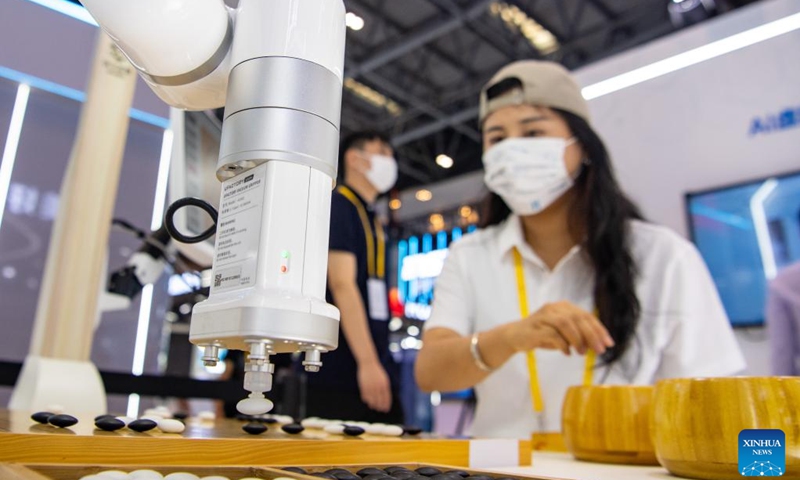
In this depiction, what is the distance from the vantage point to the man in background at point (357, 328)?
1771mm

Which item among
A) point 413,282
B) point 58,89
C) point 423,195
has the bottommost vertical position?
point 58,89

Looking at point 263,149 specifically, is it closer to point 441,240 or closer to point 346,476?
point 346,476

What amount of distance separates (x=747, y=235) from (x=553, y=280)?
1674 millimetres

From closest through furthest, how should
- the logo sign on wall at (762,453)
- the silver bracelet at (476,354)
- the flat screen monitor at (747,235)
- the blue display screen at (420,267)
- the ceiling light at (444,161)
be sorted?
the logo sign on wall at (762,453), the silver bracelet at (476,354), the flat screen monitor at (747,235), the blue display screen at (420,267), the ceiling light at (444,161)

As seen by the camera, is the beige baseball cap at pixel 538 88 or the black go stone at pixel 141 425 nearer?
the black go stone at pixel 141 425

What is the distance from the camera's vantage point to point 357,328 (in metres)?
1.84

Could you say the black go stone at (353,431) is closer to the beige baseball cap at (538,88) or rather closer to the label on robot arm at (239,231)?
the label on robot arm at (239,231)

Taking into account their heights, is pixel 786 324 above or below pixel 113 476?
above

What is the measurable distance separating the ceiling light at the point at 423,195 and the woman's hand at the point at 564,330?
7613 mm

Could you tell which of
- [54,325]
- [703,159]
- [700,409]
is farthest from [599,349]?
[703,159]

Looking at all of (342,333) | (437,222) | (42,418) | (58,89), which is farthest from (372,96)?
(42,418)

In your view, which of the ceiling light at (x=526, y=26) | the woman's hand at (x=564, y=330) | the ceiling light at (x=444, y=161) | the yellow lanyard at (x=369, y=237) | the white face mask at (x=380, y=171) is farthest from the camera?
the ceiling light at (x=444, y=161)

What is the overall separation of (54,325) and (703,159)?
253 cm

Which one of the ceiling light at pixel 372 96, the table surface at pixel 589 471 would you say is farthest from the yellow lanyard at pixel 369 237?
the ceiling light at pixel 372 96
